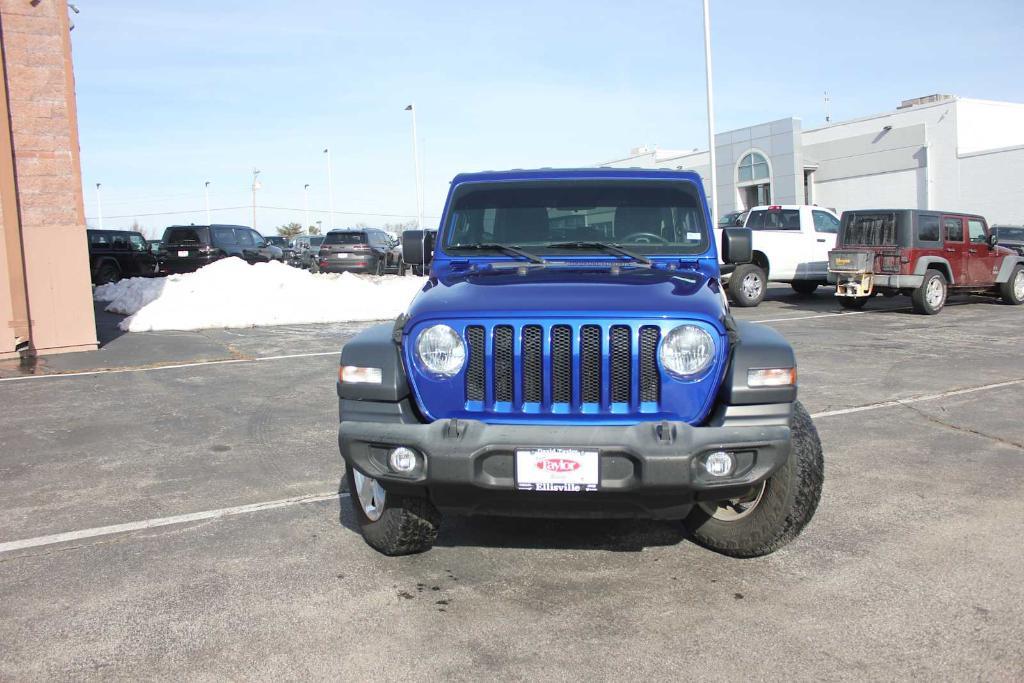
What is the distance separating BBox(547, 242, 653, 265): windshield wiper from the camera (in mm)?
4680

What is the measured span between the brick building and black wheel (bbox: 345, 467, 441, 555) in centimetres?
934

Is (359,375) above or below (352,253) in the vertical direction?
below

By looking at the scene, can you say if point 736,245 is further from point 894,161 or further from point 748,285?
point 894,161

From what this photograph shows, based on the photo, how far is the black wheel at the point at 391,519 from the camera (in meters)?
4.07

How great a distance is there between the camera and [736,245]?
5172mm

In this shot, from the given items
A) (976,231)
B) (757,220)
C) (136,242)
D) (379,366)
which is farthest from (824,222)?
(136,242)

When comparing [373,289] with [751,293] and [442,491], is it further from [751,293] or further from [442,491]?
[442,491]

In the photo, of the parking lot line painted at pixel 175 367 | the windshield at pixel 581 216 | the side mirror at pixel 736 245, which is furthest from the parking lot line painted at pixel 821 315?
the windshield at pixel 581 216

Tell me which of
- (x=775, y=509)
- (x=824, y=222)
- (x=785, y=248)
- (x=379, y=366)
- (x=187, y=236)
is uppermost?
(x=187, y=236)

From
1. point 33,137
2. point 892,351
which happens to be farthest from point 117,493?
point 892,351

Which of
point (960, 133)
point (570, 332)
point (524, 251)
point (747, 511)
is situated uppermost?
point (960, 133)

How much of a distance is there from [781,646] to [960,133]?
37.6 m

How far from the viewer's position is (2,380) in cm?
991

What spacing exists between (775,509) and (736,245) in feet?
5.94
